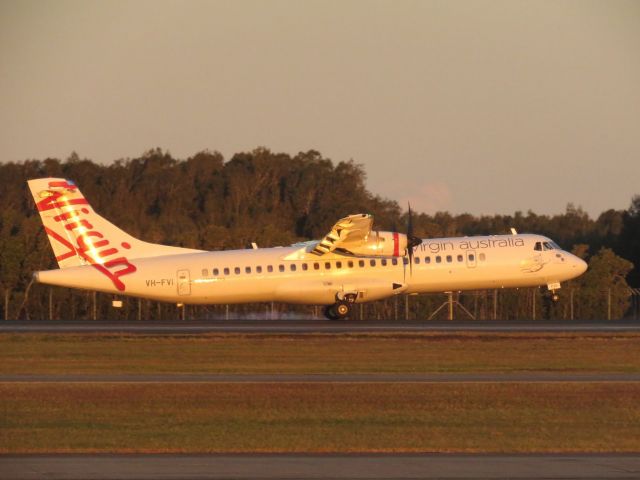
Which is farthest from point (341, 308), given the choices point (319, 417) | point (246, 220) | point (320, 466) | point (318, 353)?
point (246, 220)

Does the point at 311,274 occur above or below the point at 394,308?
above

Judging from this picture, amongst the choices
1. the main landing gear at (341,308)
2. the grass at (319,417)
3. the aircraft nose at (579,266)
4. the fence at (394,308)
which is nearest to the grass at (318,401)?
the grass at (319,417)

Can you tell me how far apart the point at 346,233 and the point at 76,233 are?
9240mm

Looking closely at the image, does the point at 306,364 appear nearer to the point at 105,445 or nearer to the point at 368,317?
the point at 105,445

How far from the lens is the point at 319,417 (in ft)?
61.7

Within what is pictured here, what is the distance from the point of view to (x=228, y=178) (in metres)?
91.8

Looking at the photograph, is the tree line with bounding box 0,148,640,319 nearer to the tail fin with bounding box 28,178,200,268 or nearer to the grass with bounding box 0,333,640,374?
the tail fin with bounding box 28,178,200,268

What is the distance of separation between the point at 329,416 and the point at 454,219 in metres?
69.5

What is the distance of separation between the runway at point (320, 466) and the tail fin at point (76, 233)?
25.5m

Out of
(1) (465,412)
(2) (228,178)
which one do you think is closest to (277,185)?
(2) (228,178)

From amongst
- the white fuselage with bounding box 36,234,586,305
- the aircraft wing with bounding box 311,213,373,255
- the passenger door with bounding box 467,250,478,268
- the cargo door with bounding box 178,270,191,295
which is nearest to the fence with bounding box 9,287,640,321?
the white fuselage with bounding box 36,234,586,305

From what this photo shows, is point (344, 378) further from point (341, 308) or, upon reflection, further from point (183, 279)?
point (341, 308)

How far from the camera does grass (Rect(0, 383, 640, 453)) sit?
15.9 m

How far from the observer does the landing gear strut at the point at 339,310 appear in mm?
40812
